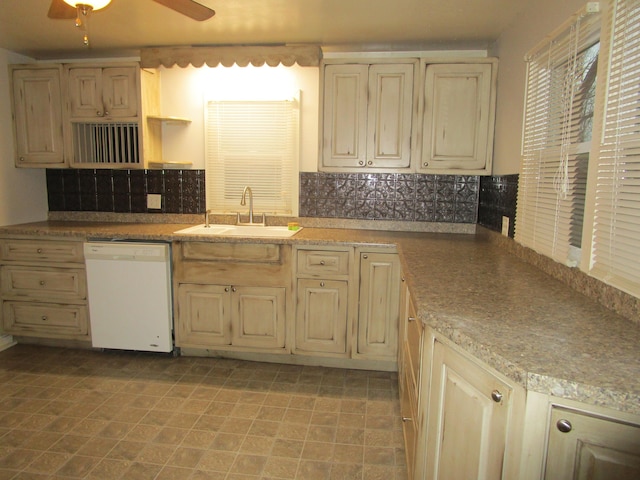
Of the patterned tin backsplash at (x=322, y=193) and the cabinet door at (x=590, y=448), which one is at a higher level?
the patterned tin backsplash at (x=322, y=193)

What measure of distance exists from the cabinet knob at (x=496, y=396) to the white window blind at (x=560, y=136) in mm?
879

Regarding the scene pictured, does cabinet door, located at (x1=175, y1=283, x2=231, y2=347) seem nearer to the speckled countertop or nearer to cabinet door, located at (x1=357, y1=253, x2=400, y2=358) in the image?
cabinet door, located at (x1=357, y1=253, x2=400, y2=358)

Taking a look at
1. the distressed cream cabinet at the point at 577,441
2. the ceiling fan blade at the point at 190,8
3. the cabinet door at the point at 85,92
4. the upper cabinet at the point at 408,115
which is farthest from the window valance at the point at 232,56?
the distressed cream cabinet at the point at 577,441

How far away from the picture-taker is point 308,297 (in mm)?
2816

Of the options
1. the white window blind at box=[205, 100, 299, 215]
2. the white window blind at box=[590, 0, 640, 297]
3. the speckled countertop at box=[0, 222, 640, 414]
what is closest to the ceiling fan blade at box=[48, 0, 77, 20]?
the white window blind at box=[205, 100, 299, 215]

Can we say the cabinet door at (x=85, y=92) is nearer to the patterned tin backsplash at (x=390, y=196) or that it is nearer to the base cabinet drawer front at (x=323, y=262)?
the patterned tin backsplash at (x=390, y=196)

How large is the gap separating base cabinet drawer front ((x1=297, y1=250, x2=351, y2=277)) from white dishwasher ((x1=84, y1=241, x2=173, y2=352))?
955mm

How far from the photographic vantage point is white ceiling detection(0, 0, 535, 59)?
2.36 meters

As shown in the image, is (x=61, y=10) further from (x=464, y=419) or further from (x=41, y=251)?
(x=464, y=419)

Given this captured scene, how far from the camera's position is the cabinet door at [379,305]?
2.72 m

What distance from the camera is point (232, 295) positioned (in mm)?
2881

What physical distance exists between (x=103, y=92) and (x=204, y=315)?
6.13 feet

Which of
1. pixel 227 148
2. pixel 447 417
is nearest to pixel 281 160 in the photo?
pixel 227 148

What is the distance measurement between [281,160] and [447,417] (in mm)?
2475
